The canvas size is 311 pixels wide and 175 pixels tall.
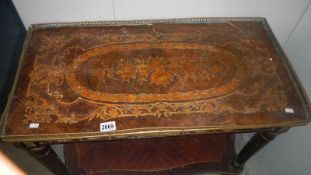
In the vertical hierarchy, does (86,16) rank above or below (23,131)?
above

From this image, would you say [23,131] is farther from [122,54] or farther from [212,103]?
[212,103]

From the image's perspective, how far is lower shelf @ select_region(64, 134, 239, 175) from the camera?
4.76 feet

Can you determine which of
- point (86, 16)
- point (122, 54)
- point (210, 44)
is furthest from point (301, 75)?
point (86, 16)

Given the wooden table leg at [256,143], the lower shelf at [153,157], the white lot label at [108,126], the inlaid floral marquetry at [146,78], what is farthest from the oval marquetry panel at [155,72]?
the lower shelf at [153,157]

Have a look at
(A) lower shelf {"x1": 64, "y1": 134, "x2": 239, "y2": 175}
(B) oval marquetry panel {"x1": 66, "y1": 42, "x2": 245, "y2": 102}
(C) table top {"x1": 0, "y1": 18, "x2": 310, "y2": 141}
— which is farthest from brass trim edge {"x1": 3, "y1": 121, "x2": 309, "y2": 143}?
(A) lower shelf {"x1": 64, "y1": 134, "x2": 239, "y2": 175}

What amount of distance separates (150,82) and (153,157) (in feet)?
1.85

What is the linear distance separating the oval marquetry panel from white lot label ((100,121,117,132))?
106 mm

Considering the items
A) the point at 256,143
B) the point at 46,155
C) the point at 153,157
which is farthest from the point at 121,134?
the point at 256,143

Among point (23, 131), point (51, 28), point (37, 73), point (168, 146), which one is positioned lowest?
point (168, 146)

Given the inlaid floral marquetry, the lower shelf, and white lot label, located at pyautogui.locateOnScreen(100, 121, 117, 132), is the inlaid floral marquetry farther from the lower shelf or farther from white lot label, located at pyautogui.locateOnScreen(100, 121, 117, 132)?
the lower shelf

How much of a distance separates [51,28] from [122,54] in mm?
392

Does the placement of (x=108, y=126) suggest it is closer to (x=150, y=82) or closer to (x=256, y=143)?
(x=150, y=82)

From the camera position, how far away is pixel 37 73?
111 cm

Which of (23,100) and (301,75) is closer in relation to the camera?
(23,100)
